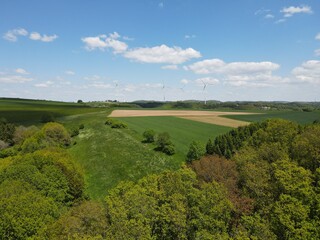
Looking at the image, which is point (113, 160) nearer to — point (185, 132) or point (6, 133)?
point (185, 132)

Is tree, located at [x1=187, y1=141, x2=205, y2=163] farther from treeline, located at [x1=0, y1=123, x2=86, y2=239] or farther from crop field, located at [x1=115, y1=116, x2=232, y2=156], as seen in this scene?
treeline, located at [x1=0, y1=123, x2=86, y2=239]

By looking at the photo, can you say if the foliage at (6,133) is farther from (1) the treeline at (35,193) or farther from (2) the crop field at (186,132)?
(1) the treeline at (35,193)

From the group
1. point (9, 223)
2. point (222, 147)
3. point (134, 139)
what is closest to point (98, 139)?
point (134, 139)

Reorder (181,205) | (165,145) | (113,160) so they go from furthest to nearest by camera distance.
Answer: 1. (165,145)
2. (113,160)
3. (181,205)

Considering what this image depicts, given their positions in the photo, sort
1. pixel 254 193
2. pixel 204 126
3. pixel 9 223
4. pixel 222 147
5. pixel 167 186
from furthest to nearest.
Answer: pixel 204 126 < pixel 222 147 < pixel 254 193 < pixel 167 186 < pixel 9 223

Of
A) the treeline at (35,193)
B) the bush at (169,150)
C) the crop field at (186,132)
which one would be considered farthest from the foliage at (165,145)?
the treeline at (35,193)

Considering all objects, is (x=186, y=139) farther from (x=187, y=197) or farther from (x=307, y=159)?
(x=187, y=197)

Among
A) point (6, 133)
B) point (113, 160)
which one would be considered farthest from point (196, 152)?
point (6, 133)
